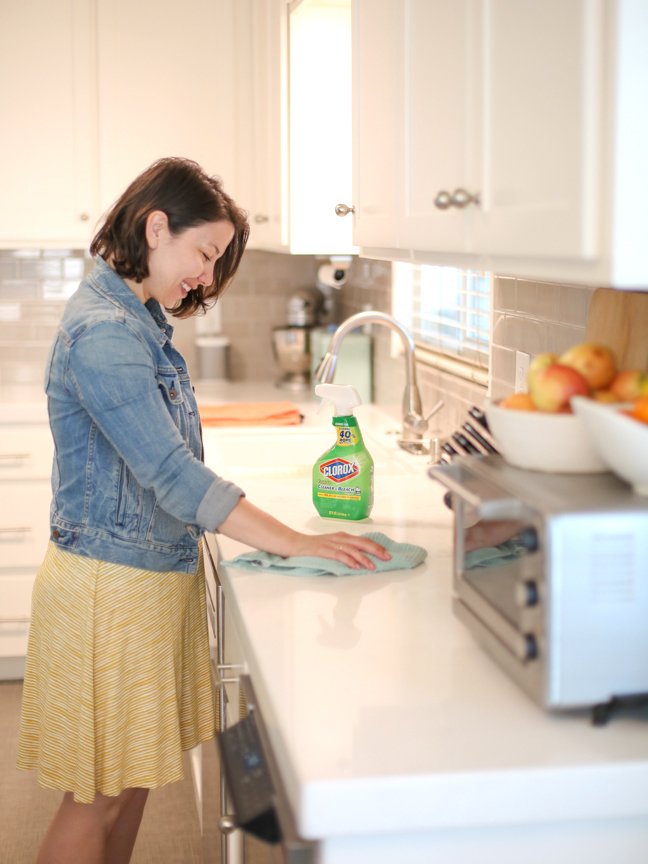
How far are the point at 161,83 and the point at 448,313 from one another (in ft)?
4.33

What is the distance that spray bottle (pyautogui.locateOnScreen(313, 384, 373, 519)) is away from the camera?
198 centimetres

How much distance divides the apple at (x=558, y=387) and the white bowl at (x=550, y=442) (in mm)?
15

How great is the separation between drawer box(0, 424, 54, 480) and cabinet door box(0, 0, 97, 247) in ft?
2.14

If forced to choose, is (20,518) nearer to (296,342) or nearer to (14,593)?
(14,593)

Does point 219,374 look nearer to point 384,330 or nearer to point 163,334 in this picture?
point 384,330

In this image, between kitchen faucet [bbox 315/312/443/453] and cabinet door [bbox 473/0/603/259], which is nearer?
cabinet door [bbox 473/0/603/259]

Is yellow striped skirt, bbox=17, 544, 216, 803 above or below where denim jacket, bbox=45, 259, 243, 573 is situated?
below

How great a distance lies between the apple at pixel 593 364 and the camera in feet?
4.32

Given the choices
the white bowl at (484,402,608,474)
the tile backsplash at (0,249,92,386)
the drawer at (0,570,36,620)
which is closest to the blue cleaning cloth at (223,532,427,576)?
the white bowl at (484,402,608,474)

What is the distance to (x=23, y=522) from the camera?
359 cm

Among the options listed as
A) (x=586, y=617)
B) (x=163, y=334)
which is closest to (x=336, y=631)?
(x=586, y=617)

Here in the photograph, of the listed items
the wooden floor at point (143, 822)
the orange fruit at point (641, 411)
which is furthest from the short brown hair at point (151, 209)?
the wooden floor at point (143, 822)

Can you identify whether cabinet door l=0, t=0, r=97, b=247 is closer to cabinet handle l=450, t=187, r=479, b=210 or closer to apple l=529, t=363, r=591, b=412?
cabinet handle l=450, t=187, r=479, b=210

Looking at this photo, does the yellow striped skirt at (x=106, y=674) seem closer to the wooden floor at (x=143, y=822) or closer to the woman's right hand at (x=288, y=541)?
the woman's right hand at (x=288, y=541)
